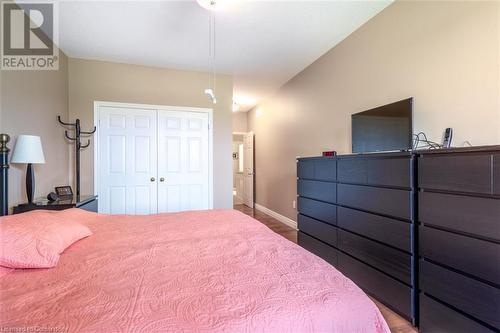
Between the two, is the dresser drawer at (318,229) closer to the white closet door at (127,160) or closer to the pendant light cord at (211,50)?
the white closet door at (127,160)

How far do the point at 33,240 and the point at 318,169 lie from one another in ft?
7.82

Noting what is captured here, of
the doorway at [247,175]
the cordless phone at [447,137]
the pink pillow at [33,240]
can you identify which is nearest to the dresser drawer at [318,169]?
the cordless phone at [447,137]

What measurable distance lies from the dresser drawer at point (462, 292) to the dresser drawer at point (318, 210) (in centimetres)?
90

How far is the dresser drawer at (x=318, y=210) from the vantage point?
244cm

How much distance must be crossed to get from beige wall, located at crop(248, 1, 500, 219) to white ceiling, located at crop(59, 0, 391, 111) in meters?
0.28

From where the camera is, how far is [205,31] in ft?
8.94

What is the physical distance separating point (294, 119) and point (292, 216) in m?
1.78

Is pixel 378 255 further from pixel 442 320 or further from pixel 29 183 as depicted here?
pixel 29 183

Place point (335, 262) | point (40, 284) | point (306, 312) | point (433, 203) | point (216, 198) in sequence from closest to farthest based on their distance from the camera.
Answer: point (306, 312), point (40, 284), point (433, 203), point (335, 262), point (216, 198)

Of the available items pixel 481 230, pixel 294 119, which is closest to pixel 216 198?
pixel 294 119

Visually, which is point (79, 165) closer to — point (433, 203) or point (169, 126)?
point (169, 126)

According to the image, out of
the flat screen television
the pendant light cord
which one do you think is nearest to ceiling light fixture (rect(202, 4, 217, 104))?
the pendant light cord

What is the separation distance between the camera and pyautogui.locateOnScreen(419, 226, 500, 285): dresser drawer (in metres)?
1.24

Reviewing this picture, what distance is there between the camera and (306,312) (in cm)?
79
